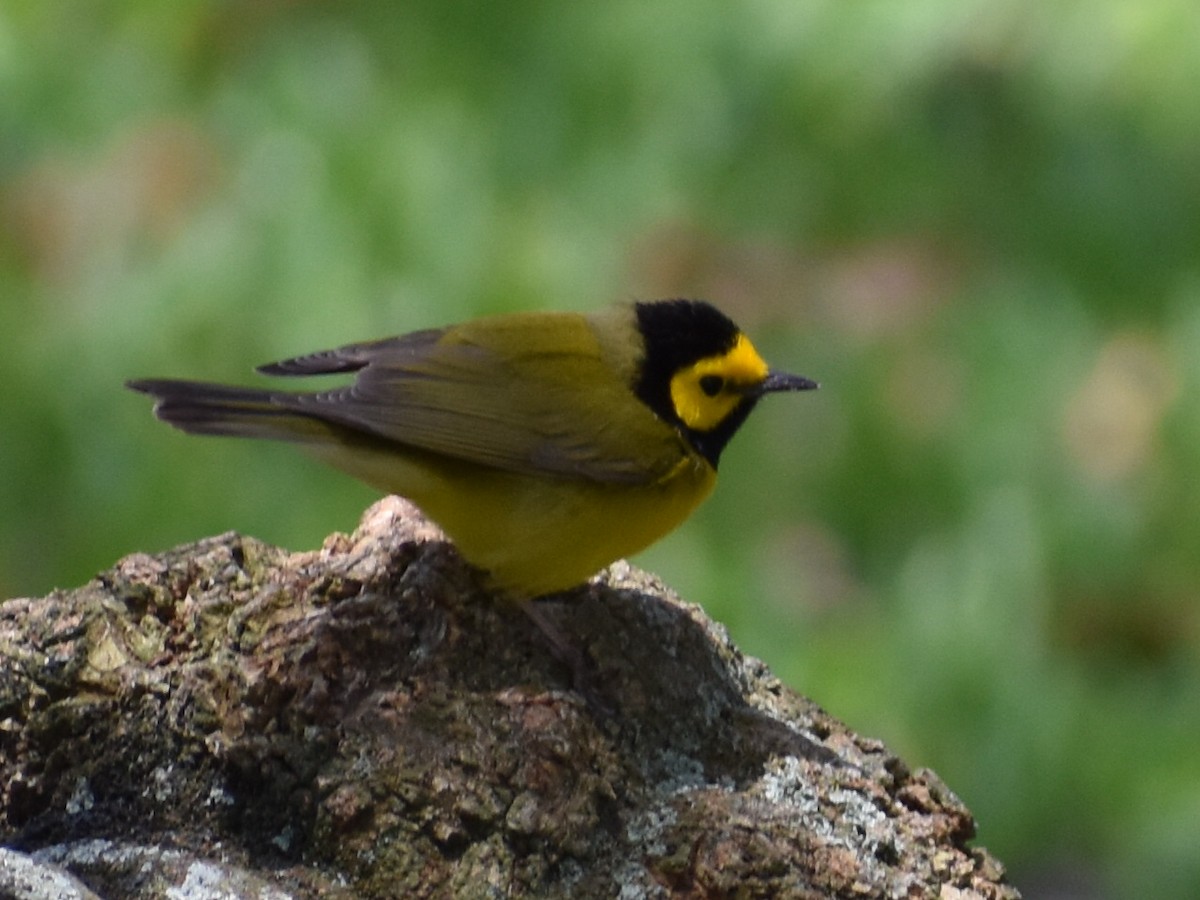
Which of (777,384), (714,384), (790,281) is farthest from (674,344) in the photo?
(790,281)

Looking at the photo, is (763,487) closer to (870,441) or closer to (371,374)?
(870,441)

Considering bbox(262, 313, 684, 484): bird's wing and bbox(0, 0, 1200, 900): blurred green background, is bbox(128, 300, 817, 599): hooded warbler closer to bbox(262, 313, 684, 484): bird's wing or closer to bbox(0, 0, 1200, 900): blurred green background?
bbox(262, 313, 684, 484): bird's wing

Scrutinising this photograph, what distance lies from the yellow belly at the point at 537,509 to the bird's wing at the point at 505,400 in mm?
30

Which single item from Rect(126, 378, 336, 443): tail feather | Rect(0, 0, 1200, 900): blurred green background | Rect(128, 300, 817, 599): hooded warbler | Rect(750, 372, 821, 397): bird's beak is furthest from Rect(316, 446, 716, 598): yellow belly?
Rect(0, 0, 1200, 900): blurred green background

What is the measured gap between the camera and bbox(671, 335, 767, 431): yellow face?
3.78m

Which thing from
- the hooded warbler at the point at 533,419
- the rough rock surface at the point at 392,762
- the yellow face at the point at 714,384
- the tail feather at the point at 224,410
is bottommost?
the rough rock surface at the point at 392,762

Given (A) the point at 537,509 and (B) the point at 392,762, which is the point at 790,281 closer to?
(A) the point at 537,509

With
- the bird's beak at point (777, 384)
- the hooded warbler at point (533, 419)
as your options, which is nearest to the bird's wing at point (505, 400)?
the hooded warbler at point (533, 419)

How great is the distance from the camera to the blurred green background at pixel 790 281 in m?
4.45

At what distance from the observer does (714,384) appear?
3801 millimetres

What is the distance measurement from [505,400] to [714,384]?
470mm

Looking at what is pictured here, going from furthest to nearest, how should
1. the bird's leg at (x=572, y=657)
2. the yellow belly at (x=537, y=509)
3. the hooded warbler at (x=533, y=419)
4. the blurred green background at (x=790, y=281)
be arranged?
1. the blurred green background at (x=790, y=281)
2. the hooded warbler at (x=533, y=419)
3. the yellow belly at (x=537, y=509)
4. the bird's leg at (x=572, y=657)

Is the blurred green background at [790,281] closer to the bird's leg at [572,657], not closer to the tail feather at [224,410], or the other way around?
the tail feather at [224,410]

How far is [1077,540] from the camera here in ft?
16.0
